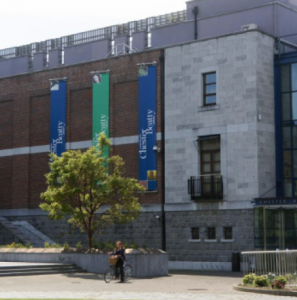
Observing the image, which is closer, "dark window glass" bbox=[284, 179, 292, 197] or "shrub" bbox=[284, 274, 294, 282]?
"shrub" bbox=[284, 274, 294, 282]

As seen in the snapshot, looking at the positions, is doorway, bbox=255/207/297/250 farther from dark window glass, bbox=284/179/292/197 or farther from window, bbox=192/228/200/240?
window, bbox=192/228/200/240

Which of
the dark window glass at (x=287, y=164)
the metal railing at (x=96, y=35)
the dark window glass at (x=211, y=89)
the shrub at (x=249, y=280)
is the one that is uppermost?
the metal railing at (x=96, y=35)

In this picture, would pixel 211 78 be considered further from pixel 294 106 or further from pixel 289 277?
pixel 289 277

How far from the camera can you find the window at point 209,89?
129 ft

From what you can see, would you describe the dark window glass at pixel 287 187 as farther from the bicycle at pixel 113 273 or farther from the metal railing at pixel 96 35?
the metal railing at pixel 96 35

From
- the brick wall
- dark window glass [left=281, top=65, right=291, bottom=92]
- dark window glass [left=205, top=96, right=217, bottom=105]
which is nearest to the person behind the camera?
dark window glass [left=281, top=65, right=291, bottom=92]

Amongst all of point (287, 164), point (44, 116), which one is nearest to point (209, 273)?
point (287, 164)

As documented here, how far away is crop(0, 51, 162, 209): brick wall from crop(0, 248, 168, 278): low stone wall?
24.0ft

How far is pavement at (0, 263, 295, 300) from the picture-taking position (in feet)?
74.4

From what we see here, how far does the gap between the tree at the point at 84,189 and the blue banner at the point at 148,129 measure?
4.94 m

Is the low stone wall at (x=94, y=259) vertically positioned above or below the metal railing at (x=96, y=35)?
below

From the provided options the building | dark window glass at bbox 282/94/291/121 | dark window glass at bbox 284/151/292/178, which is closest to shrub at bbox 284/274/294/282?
the building

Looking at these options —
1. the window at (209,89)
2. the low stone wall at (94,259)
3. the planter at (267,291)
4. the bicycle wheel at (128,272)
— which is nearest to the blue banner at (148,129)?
the window at (209,89)

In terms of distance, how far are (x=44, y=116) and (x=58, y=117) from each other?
1.39m
